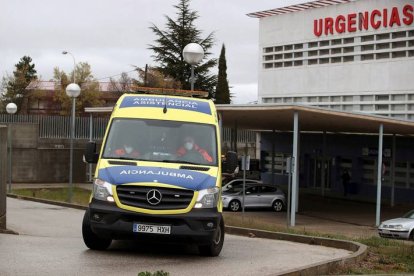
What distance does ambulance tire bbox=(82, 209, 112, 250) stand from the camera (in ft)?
37.7

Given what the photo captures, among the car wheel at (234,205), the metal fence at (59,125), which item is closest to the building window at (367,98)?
the car wheel at (234,205)

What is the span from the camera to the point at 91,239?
38.2ft

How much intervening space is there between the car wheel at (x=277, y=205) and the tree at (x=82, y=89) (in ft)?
158

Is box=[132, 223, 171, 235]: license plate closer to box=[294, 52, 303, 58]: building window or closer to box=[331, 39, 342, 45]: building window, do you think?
box=[331, 39, 342, 45]: building window

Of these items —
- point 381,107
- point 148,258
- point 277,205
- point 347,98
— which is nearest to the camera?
point 148,258

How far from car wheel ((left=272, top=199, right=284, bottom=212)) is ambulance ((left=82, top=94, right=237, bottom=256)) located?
2087 cm

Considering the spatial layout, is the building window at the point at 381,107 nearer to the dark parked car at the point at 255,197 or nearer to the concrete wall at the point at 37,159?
the dark parked car at the point at 255,197

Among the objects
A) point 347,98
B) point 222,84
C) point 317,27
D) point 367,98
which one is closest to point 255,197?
point 367,98

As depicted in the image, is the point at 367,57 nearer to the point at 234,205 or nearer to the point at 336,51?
the point at 336,51

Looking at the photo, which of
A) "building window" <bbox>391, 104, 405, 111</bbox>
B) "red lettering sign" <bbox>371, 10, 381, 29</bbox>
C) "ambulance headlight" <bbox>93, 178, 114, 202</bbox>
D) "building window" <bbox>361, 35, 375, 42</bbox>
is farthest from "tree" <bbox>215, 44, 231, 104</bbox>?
"ambulance headlight" <bbox>93, 178, 114, 202</bbox>

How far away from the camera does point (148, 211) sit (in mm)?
10625

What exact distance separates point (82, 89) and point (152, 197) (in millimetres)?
73006

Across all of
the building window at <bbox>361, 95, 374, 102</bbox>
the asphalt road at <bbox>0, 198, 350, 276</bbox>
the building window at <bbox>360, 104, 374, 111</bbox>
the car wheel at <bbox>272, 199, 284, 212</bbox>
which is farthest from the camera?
the building window at <bbox>361, 95, 374, 102</bbox>

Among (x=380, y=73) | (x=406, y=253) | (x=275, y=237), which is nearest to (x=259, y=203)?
(x=380, y=73)
